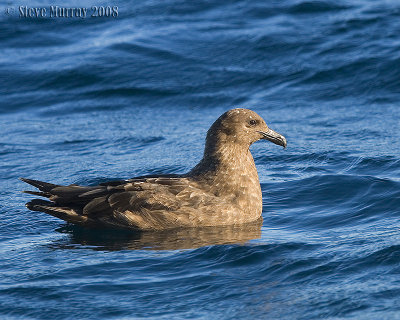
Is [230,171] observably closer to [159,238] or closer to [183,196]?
[183,196]

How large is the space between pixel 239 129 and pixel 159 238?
142 cm

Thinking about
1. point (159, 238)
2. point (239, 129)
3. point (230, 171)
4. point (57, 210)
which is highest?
point (239, 129)

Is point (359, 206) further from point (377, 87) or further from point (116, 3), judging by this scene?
point (116, 3)

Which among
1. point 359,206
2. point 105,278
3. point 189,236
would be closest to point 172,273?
point 105,278

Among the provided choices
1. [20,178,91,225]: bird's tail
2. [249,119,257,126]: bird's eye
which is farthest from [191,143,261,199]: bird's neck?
[20,178,91,225]: bird's tail

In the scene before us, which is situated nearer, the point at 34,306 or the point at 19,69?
the point at 34,306

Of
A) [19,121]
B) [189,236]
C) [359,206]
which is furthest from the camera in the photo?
[19,121]

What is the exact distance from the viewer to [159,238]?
7.70 m

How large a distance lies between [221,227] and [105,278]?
5.56ft

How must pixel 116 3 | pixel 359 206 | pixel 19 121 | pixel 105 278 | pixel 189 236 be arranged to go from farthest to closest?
pixel 116 3
pixel 19 121
pixel 359 206
pixel 189 236
pixel 105 278

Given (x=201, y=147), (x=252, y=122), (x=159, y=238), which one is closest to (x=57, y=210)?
(x=159, y=238)

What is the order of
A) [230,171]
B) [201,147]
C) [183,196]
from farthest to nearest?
[201,147] → [230,171] → [183,196]

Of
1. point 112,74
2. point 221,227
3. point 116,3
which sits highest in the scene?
point 116,3

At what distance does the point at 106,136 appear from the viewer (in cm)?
1153
